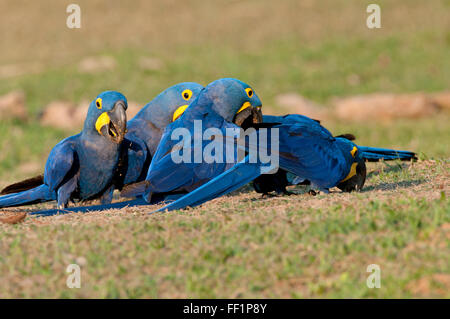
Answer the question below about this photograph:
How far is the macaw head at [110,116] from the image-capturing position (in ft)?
13.7

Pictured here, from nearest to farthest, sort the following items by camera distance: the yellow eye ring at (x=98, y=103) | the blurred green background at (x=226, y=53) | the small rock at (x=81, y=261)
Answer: the small rock at (x=81, y=261) → the yellow eye ring at (x=98, y=103) → the blurred green background at (x=226, y=53)

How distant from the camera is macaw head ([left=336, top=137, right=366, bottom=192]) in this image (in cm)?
409

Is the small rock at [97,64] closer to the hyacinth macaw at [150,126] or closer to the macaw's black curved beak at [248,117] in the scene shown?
the hyacinth macaw at [150,126]

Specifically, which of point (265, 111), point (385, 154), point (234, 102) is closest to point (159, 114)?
point (234, 102)

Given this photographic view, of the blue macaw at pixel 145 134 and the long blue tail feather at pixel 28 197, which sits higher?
the blue macaw at pixel 145 134

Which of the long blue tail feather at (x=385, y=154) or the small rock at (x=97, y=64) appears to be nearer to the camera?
the long blue tail feather at (x=385, y=154)

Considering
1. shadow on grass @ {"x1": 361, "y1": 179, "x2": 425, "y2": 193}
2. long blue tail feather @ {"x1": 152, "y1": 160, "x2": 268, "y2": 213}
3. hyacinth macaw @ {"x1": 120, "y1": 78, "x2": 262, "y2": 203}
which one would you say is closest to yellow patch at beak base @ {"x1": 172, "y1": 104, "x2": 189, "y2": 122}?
hyacinth macaw @ {"x1": 120, "y1": 78, "x2": 262, "y2": 203}

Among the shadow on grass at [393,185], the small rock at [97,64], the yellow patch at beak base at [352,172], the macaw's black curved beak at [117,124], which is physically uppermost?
the small rock at [97,64]

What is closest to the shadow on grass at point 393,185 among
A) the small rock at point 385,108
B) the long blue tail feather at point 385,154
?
the long blue tail feather at point 385,154

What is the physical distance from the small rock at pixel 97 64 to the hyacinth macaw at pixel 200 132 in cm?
748

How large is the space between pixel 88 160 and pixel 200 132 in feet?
2.84

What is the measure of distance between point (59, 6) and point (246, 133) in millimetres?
13780

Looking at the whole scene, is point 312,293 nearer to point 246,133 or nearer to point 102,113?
point 246,133

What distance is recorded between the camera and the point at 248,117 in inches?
171
